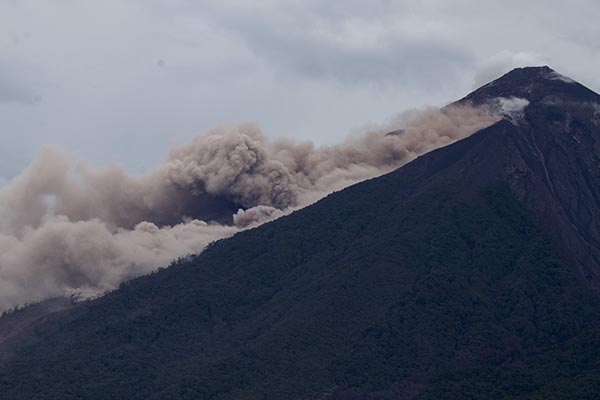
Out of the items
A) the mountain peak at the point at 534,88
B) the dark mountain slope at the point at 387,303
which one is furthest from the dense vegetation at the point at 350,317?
the mountain peak at the point at 534,88

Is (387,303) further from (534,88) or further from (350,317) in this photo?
(534,88)

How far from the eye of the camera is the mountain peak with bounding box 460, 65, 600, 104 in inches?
5276

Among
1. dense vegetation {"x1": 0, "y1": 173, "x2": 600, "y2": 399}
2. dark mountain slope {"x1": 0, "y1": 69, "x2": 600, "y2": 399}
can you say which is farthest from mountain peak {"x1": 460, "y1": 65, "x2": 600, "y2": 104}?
dense vegetation {"x1": 0, "y1": 173, "x2": 600, "y2": 399}

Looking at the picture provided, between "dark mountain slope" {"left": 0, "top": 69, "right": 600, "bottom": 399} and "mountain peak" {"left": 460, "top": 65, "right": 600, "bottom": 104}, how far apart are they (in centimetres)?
588

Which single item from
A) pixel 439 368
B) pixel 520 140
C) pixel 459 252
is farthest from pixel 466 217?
pixel 439 368

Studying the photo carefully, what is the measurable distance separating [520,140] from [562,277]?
20.5 metres

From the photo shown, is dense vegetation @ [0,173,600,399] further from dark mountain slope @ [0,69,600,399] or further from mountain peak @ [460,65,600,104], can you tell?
mountain peak @ [460,65,600,104]

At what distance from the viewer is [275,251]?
115750 mm

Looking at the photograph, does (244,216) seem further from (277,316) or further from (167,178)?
(277,316)

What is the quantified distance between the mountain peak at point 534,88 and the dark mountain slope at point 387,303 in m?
5.88

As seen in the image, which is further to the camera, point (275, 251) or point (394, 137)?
point (394, 137)

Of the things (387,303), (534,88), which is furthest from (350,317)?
(534,88)

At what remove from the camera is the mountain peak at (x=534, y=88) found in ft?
440

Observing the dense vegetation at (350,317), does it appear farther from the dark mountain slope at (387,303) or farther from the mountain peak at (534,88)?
the mountain peak at (534,88)
